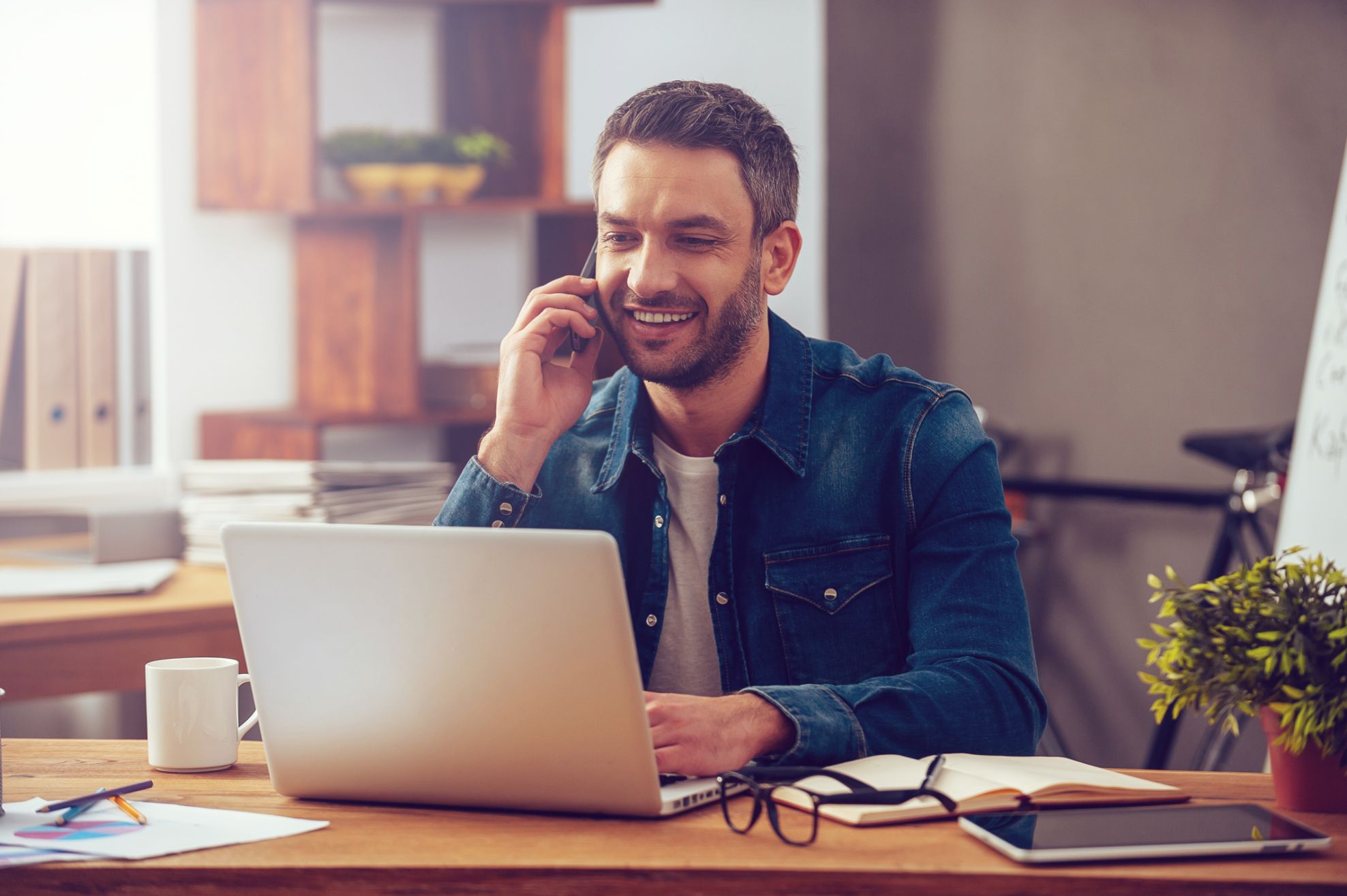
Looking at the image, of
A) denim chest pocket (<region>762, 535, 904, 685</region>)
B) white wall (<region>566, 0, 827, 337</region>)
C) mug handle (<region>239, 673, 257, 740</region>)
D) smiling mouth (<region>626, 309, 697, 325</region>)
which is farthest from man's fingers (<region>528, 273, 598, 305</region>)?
white wall (<region>566, 0, 827, 337</region>)

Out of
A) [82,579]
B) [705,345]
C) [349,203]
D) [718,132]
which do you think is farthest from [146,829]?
[349,203]

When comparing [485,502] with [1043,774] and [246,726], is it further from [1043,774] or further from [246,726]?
[1043,774]

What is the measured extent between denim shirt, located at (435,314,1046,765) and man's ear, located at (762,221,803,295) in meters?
0.05

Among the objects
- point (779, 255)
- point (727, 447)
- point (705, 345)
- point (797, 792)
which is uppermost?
point (779, 255)

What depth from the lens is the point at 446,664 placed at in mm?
1043

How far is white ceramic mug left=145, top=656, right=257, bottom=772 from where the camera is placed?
1260 mm

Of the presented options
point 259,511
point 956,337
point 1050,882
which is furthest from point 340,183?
point 1050,882

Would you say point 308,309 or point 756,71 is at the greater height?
point 756,71

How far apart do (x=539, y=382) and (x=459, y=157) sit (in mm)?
1417

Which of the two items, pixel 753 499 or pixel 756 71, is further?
pixel 756 71

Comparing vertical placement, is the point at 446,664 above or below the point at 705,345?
below

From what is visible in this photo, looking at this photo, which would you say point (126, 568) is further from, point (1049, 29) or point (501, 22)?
point (1049, 29)

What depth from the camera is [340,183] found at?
3.04m

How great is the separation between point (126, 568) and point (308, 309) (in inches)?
30.8
